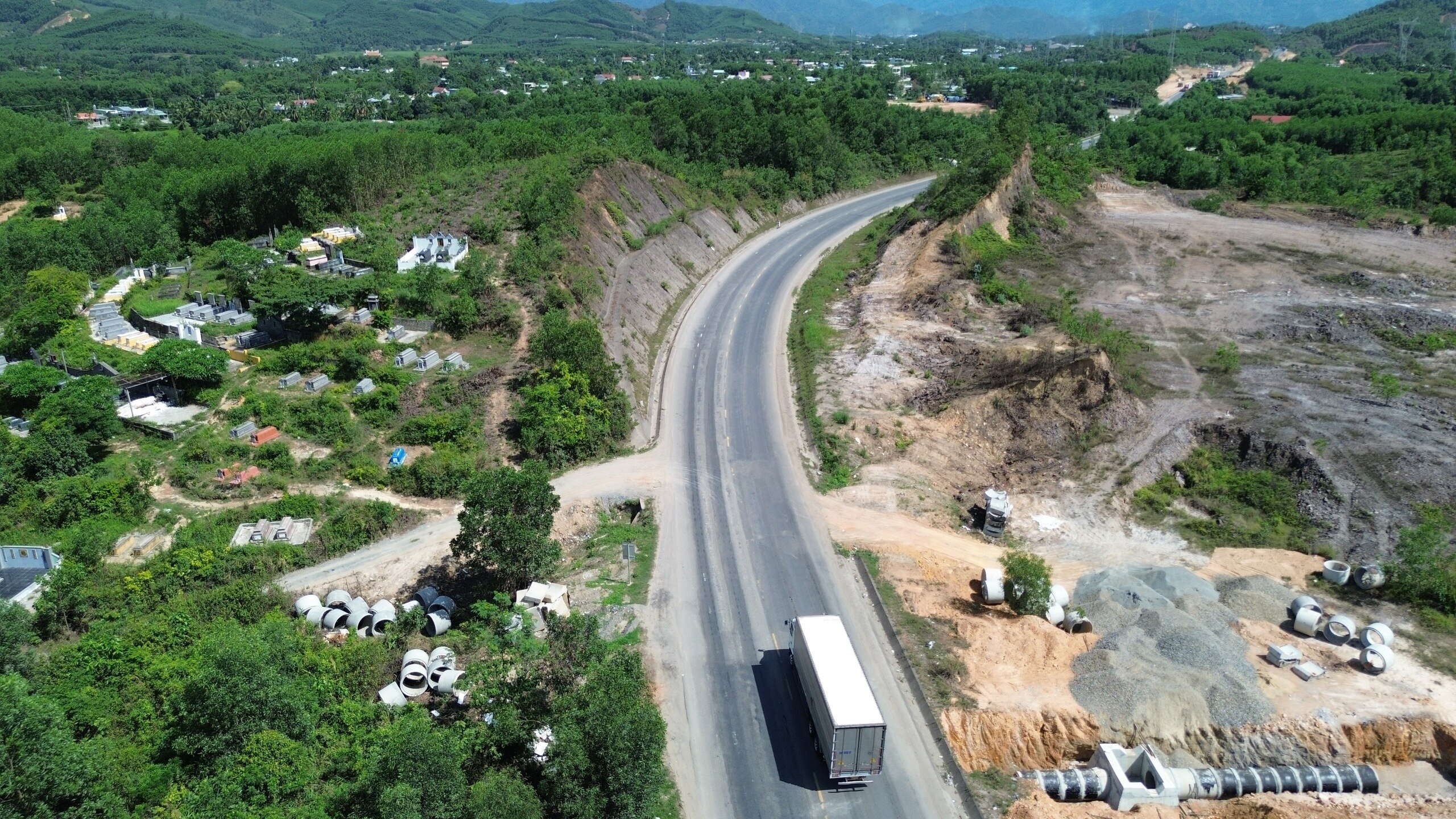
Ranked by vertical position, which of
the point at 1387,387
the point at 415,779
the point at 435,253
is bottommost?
the point at 415,779

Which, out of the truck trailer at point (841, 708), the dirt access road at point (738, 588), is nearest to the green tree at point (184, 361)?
the dirt access road at point (738, 588)

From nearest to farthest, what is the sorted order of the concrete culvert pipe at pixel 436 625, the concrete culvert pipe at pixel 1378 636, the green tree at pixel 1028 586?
1. the concrete culvert pipe at pixel 1378 636
2. the concrete culvert pipe at pixel 436 625
3. the green tree at pixel 1028 586

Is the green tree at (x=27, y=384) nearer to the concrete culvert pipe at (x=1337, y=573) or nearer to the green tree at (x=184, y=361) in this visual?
the green tree at (x=184, y=361)

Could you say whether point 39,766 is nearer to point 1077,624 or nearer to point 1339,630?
point 1077,624

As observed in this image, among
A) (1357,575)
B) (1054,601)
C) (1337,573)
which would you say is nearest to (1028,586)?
(1054,601)

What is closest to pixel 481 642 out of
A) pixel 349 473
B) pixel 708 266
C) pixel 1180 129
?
pixel 349 473

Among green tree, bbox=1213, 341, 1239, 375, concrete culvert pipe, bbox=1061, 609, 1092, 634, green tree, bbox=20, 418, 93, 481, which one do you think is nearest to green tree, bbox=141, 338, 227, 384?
green tree, bbox=20, 418, 93, 481
